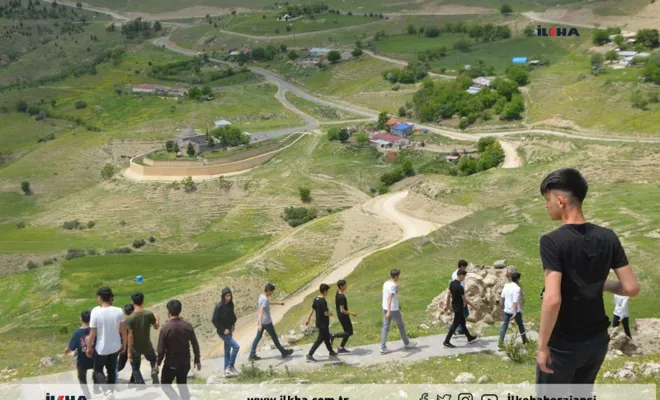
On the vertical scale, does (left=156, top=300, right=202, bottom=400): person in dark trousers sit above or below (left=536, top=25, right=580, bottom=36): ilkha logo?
above

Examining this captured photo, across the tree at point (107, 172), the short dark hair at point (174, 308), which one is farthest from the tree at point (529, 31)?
the short dark hair at point (174, 308)

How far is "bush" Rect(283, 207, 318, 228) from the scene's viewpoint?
68.4m

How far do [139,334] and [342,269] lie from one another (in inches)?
1061

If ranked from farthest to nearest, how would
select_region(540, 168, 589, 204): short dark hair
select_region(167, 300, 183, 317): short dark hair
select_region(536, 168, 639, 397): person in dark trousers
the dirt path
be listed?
the dirt path, select_region(167, 300, 183, 317): short dark hair, select_region(540, 168, 589, 204): short dark hair, select_region(536, 168, 639, 397): person in dark trousers

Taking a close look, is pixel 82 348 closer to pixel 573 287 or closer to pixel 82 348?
pixel 82 348

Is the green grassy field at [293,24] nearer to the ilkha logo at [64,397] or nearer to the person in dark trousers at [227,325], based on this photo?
the person in dark trousers at [227,325]

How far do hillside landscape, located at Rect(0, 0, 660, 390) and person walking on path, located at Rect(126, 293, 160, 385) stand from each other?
2192 mm

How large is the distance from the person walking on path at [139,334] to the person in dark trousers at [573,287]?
923 centimetres

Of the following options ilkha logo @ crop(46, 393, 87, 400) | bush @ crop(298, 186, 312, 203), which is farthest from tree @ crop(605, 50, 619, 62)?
ilkha logo @ crop(46, 393, 87, 400)

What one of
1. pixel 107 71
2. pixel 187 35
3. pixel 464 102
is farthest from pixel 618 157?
pixel 187 35

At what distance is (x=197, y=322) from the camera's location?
1375 inches

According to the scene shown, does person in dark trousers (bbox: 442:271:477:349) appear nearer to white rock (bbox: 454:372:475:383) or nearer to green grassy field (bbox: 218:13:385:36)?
white rock (bbox: 454:372:475:383)

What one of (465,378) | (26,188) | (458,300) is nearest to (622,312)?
(458,300)

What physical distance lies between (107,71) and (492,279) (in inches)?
5655
